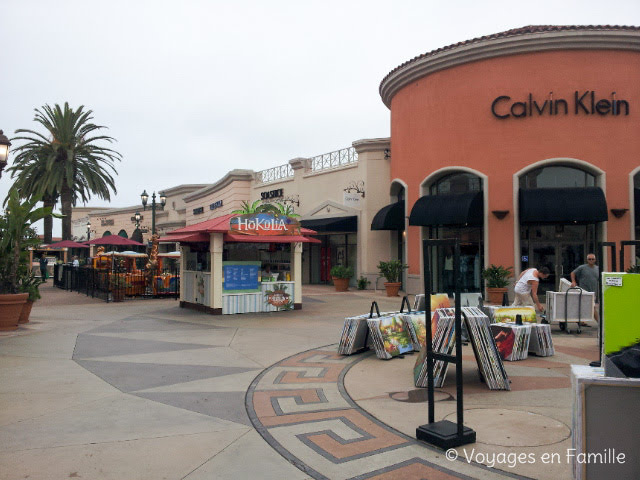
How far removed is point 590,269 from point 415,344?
5.54m

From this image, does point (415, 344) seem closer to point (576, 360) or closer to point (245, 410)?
point (576, 360)

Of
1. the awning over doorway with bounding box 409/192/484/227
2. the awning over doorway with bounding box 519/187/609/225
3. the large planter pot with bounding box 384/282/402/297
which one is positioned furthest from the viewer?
the large planter pot with bounding box 384/282/402/297

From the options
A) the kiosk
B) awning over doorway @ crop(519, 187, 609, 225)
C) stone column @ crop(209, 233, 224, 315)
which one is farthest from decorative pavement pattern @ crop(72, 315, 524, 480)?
awning over doorway @ crop(519, 187, 609, 225)

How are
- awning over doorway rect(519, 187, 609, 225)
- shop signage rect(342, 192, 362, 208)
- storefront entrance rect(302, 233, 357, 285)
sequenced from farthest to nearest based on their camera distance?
storefront entrance rect(302, 233, 357, 285) → shop signage rect(342, 192, 362, 208) → awning over doorway rect(519, 187, 609, 225)

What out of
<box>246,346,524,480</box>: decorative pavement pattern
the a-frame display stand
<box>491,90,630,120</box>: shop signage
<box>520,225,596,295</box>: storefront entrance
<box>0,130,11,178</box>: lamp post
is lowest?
<box>246,346,524,480</box>: decorative pavement pattern

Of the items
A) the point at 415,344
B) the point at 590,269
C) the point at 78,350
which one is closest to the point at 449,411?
the point at 415,344

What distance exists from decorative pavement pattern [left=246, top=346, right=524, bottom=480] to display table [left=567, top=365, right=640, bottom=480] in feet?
3.14

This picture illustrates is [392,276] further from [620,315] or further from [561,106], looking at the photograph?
[620,315]

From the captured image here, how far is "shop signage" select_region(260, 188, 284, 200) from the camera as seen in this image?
32.7 meters

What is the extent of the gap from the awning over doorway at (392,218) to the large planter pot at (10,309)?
1533cm

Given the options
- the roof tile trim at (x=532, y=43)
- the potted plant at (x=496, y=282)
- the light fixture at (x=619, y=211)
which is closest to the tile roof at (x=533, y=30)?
the roof tile trim at (x=532, y=43)

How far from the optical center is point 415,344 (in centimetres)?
972

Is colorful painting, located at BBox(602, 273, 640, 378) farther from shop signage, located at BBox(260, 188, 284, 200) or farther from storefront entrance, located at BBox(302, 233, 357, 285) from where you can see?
shop signage, located at BBox(260, 188, 284, 200)

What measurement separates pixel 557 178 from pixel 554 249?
2670 millimetres
